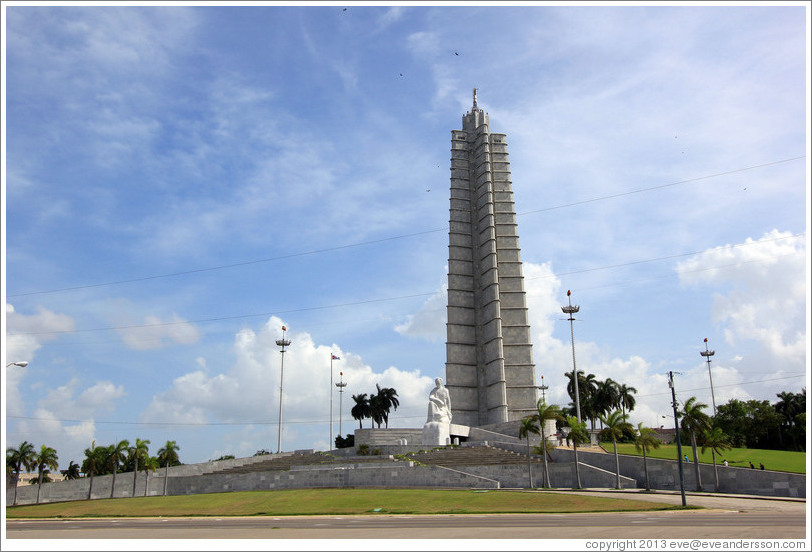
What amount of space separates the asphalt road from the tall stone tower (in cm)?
4358

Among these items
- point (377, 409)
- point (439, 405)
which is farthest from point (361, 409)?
point (439, 405)

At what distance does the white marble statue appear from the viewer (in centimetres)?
5947

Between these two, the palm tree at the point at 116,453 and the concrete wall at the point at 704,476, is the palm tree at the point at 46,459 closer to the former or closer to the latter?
the palm tree at the point at 116,453

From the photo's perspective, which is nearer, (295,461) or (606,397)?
(295,461)

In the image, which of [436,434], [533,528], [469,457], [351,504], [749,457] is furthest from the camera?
[436,434]

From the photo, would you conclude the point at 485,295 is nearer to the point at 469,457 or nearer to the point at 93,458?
the point at 469,457

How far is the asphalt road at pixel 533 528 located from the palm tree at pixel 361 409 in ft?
203

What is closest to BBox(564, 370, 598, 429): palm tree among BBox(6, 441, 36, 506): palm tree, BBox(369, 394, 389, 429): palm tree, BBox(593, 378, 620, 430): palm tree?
BBox(593, 378, 620, 430): palm tree

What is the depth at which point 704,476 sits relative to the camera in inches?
1476

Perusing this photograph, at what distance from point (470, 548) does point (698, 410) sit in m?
27.4

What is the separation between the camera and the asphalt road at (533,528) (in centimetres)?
1673

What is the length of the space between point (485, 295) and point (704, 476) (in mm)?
39261

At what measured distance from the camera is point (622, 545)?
1417 cm

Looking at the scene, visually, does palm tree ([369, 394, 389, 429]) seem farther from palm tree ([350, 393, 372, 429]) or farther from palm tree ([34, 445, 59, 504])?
palm tree ([34, 445, 59, 504])
